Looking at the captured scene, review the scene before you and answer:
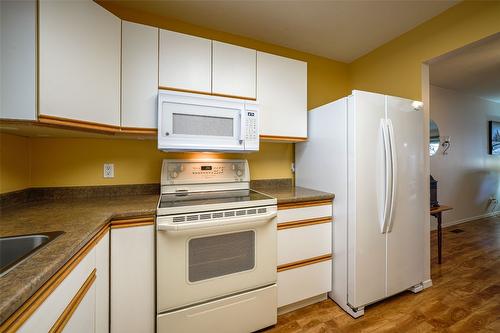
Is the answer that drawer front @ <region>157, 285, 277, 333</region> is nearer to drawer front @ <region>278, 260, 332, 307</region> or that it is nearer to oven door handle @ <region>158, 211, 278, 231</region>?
drawer front @ <region>278, 260, 332, 307</region>

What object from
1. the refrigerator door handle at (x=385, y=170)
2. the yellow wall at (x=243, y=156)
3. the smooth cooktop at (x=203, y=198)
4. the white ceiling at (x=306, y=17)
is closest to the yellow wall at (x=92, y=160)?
the yellow wall at (x=243, y=156)

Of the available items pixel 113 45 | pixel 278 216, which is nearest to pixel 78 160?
pixel 113 45

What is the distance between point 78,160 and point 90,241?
1.02 m

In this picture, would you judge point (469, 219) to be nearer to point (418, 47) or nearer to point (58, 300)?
point (418, 47)

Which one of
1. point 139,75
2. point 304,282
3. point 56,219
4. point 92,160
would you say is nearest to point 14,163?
point 92,160

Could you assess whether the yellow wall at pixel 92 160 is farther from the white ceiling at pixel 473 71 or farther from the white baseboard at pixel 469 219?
the white baseboard at pixel 469 219

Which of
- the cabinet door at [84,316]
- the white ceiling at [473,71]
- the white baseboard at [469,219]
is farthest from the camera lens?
the white baseboard at [469,219]

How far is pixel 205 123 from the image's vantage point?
161 centimetres

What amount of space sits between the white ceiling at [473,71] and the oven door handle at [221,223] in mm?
2087

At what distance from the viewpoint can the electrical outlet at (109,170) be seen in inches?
68.2

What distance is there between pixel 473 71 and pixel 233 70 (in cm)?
359

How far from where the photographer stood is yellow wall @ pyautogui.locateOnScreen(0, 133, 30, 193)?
1304 mm

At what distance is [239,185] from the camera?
1986 mm

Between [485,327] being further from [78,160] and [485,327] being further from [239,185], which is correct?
[78,160]
